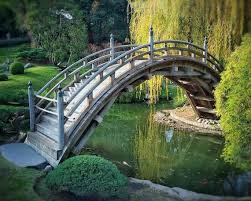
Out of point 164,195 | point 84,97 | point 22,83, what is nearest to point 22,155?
point 84,97

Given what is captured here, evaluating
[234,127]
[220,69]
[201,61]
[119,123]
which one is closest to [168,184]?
[234,127]

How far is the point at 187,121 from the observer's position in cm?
1747

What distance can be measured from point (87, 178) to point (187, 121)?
1085 centimetres

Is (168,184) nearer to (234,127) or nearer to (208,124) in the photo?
(234,127)

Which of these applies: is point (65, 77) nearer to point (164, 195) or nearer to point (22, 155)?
point (22, 155)

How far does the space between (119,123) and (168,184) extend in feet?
26.8

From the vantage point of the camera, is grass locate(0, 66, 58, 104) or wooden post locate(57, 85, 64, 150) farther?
grass locate(0, 66, 58, 104)

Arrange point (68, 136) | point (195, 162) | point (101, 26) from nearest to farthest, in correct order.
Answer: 1. point (68, 136)
2. point (195, 162)
3. point (101, 26)

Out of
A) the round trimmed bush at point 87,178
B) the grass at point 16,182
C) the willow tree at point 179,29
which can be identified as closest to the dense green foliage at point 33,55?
the willow tree at point 179,29

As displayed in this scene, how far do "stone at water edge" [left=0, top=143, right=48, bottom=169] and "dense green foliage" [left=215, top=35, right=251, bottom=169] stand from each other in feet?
15.9

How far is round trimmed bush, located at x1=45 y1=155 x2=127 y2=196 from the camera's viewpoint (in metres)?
7.29

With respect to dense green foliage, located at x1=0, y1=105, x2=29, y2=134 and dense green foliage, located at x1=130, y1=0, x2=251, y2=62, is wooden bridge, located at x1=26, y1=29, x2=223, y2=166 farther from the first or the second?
dense green foliage, located at x1=0, y1=105, x2=29, y2=134

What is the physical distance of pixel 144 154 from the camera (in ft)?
42.5

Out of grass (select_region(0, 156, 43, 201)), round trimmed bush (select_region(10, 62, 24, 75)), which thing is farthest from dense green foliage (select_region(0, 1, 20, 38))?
round trimmed bush (select_region(10, 62, 24, 75))
